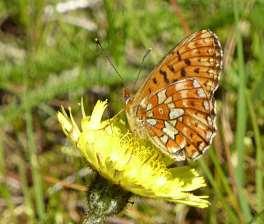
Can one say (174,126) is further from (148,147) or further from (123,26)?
(123,26)

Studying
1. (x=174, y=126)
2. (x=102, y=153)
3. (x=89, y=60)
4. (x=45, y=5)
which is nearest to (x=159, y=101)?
(x=174, y=126)

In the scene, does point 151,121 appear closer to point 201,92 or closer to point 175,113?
point 175,113

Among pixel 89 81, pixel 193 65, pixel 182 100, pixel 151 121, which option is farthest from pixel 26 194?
pixel 193 65

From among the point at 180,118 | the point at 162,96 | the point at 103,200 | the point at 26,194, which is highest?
the point at 162,96

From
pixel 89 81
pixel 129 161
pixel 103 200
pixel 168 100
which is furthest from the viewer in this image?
pixel 89 81

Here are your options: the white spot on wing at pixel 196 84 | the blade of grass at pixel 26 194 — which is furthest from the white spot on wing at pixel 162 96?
the blade of grass at pixel 26 194

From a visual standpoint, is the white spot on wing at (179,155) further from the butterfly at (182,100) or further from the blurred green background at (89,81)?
the blurred green background at (89,81)

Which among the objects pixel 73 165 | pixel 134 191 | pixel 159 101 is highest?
pixel 159 101
